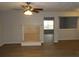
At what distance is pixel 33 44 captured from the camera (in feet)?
26.5

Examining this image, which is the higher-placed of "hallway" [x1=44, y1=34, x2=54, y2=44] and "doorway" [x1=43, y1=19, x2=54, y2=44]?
"doorway" [x1=43, y1=19, x2=54, y2=44]

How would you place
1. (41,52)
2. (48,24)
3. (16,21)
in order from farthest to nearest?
(48,24) < (16,21) < (41,52)

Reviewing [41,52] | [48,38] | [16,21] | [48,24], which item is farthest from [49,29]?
[41,52]

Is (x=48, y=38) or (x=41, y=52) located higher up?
(x=48, y=38)

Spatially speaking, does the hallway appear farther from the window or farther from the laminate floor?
the laminate floor

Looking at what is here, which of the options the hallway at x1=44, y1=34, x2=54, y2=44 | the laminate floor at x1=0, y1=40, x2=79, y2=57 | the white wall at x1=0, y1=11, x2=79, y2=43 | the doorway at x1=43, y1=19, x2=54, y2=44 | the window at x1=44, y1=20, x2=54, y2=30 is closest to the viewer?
the laminate floor at x1=0, y1=40, x2=79, y2=57

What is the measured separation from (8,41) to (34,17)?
2.09m

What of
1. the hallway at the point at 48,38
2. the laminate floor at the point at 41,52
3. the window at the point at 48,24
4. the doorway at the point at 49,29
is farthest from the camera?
the window at the point at 48,24

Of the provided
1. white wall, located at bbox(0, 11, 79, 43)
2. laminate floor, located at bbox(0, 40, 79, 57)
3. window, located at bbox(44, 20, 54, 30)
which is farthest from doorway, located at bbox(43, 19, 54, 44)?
laminate floor, located at bbox(0, 40, 79, 57)

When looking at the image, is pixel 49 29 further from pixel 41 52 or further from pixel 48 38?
pixel 41 52

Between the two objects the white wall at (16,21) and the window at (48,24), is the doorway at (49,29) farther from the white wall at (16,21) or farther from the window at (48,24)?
the white wall at (16,21)

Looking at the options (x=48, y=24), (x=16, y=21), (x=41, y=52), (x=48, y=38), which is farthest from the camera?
(x=48, y=24)

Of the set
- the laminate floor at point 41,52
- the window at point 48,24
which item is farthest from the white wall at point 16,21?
the laminate floor at point 41,52

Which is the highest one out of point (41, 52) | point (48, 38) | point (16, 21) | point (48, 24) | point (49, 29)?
point (16, 21)
